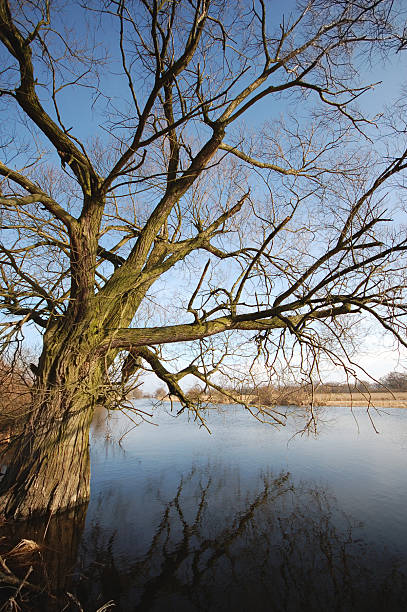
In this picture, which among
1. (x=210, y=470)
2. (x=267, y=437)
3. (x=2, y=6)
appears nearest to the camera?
(x=2, y=6)

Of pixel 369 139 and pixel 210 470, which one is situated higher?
pixel 369 139

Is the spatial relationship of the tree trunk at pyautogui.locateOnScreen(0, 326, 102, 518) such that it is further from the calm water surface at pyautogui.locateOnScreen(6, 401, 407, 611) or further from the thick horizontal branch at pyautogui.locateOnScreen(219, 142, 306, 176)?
the thick horizontal branch at pyautogui.locateOnScreen(219, 142, 306, 176)

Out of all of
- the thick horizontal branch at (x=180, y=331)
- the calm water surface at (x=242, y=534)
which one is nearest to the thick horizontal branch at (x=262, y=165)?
the thick horizontal branch at (x=180, y=331)

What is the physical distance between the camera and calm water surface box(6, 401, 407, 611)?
3.65 metres

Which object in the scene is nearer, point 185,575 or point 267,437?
point 185,575

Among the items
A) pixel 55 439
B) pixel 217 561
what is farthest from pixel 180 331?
pixel 217 561

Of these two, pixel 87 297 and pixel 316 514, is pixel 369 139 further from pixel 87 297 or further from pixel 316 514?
pixel 316 514

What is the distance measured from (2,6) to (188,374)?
5.95 m

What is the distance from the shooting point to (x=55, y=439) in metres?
5.16

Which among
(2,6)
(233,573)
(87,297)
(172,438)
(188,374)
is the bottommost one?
(233,573)

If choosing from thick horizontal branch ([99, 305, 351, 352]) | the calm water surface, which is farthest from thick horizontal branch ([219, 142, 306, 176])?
the calm water surface

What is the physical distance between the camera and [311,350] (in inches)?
211

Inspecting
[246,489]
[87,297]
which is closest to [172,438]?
[246,489]

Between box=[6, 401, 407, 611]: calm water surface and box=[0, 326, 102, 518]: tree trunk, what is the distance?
0.46m
